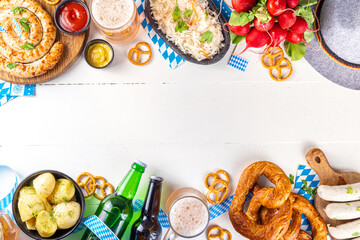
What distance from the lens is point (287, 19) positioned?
4.41ft

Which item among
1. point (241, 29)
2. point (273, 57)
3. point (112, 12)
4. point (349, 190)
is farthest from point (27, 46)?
point (349, 190)

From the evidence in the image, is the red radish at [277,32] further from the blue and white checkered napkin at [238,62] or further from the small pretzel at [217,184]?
the small pretzel at [217,184]

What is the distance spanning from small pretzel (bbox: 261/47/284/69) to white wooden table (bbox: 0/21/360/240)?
0.13 feet

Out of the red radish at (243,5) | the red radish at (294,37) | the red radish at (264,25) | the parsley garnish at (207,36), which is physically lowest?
the red radish at (294,37)

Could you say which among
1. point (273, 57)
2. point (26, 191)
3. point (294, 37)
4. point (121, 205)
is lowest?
point (121, 205)

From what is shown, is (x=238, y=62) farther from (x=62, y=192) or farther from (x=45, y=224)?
(x=45, y=224)

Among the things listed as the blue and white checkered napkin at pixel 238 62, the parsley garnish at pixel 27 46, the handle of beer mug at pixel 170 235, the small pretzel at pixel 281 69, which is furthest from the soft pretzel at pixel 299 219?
the parsley garnish at pixel 27 46

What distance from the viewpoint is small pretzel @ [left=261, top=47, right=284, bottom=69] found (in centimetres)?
170

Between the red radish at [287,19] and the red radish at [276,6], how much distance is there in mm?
37

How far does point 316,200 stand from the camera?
5.66 ft

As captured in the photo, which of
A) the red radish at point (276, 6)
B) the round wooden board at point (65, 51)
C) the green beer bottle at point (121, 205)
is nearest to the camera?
the red radish at point (276, 6)

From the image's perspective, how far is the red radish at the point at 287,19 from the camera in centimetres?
134

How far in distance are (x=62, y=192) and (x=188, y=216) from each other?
0.61 meters

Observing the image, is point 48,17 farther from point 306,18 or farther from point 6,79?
point 306,18
